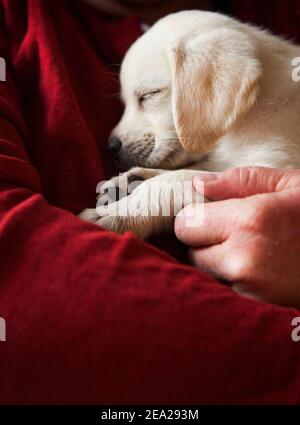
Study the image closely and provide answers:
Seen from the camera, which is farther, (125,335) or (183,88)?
(183,88)

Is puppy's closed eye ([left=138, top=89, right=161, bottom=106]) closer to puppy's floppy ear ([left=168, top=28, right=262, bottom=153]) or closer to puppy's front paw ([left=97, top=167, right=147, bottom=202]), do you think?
puppy's floppy ear ([left=168, top=28, right=262, bottom=153])

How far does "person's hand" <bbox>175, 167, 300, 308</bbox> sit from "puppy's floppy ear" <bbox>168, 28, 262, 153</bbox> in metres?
0.24

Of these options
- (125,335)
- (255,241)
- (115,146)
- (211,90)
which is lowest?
(125,335)

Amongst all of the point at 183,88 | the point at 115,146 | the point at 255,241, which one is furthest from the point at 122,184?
the point at 255,241

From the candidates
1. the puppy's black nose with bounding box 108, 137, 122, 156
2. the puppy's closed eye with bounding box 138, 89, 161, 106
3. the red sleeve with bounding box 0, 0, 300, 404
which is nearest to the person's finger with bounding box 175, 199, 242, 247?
the red sleeve with bounding box 0, 0, 300, 404

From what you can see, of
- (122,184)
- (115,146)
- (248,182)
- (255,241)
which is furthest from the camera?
(115,146)

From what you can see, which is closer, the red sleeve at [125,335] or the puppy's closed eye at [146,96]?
the red sleeve at [125,335]

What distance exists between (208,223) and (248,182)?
13 centimetres

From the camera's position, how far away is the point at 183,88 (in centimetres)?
124

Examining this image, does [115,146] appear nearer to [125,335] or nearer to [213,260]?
[213,260]

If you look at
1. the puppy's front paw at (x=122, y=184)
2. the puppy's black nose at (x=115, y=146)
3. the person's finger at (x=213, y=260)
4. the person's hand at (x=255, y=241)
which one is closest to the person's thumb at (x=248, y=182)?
the person's hand at (x=255, y=241)

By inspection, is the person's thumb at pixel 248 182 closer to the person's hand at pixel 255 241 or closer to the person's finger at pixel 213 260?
the person's hand at pixel 255 241

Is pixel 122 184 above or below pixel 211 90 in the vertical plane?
below

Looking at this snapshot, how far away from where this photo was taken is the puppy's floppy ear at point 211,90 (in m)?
1.20
